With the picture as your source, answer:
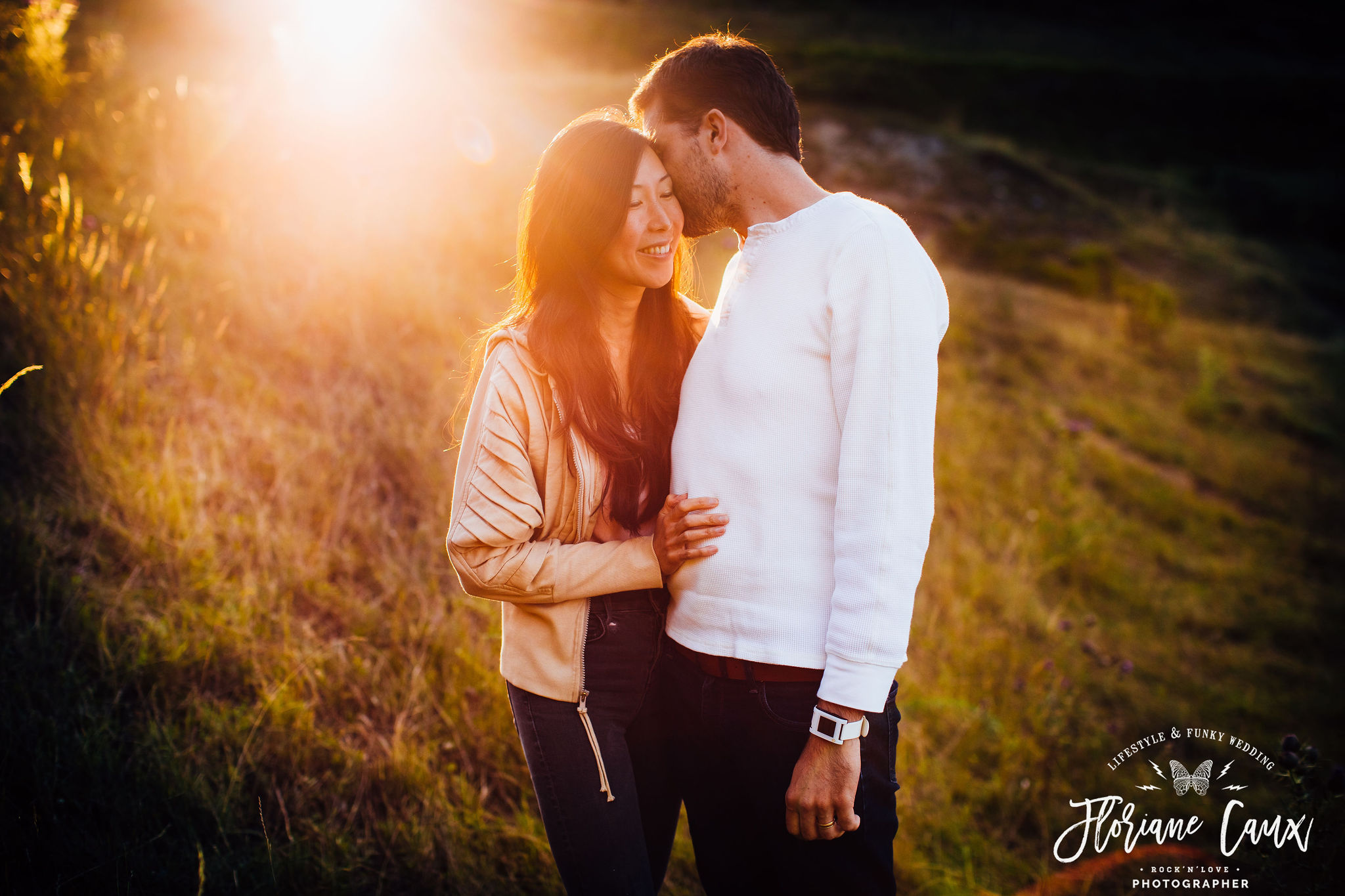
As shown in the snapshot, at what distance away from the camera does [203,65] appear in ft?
29.4

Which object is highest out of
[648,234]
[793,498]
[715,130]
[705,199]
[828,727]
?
[715,130]

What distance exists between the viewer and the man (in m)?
1.42

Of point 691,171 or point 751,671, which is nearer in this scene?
point 751,671

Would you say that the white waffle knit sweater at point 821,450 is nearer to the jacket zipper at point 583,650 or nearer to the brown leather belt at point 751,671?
the brown leather belt at point 751,671

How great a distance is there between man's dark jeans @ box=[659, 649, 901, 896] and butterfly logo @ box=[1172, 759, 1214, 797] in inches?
71.9

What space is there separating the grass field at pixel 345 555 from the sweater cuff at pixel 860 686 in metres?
1.58

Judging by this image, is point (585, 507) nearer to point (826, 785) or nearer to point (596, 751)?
point (596, 751)

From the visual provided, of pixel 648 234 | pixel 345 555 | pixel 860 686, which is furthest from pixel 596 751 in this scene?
pixel 345 555

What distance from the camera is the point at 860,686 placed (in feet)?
4.54

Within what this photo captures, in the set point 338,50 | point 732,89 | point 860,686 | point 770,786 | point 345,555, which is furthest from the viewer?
point 338,50

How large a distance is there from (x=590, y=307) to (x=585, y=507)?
58 centimetres

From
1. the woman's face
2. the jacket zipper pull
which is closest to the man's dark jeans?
the jacket zipper pull

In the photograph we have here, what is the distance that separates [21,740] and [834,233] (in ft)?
9.65

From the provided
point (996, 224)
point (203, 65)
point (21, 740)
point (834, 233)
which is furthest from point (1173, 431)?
point (203, 65)
